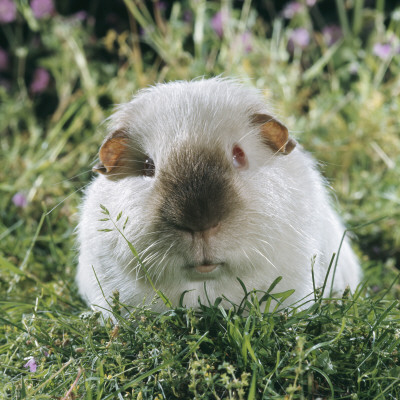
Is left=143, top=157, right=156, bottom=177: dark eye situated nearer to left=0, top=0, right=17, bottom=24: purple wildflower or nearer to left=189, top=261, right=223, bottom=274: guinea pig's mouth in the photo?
left=189, top=261, right=223, bottom=274: guinea pig's mouth

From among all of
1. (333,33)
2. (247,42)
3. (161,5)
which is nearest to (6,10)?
(161,5)

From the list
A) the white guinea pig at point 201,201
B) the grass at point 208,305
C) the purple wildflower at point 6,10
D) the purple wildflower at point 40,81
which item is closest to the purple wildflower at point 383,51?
the grass at point 208,305

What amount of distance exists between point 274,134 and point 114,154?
96 centimetres

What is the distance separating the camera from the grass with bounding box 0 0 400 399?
244 cm

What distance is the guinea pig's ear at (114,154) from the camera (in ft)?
9.75

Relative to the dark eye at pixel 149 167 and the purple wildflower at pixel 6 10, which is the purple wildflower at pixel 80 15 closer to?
the purple wildflower at pixel 6 10

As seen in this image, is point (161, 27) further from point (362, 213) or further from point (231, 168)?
point (231, 168)

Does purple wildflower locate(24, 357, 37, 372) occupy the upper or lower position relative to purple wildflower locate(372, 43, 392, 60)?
lower

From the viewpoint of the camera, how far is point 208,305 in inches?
113

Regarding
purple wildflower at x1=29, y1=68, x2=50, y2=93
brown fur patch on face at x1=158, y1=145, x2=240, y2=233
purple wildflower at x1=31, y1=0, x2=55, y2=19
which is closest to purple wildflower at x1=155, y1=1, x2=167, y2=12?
purple wildflower at x1=31, y1=0, x2=55, y2=19

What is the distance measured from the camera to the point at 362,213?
523 cm

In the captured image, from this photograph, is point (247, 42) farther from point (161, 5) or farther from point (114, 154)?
point (114, 154)

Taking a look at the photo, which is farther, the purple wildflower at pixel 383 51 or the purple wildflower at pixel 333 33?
the purple wildflower at pixel 333 33

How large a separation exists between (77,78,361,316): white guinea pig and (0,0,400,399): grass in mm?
212
